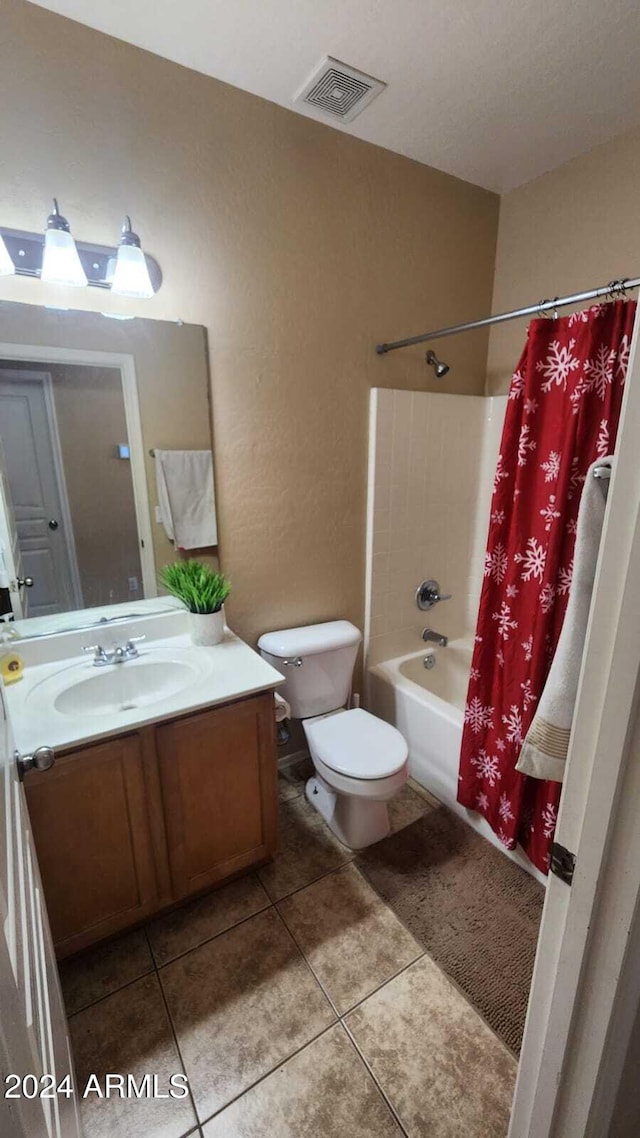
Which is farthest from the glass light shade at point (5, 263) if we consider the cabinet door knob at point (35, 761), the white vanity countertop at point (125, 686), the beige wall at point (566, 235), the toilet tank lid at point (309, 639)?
the beige wall at point (566, 235)

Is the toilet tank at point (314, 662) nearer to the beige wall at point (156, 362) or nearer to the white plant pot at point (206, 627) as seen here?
the white plant pot at point (206, 627)

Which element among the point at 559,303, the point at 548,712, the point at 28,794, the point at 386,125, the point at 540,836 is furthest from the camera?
the point at 386,125

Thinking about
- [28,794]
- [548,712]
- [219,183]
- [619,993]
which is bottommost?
[28,794]

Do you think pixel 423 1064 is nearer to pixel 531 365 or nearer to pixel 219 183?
pixel 531 365

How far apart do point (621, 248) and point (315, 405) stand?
4.25 ft

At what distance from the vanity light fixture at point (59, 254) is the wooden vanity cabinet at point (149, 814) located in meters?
1.27

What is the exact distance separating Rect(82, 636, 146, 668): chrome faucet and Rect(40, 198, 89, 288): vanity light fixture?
110 cm

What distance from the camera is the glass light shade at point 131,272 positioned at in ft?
4.58

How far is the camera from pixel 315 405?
1936 millimetres

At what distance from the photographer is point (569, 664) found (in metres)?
1.01

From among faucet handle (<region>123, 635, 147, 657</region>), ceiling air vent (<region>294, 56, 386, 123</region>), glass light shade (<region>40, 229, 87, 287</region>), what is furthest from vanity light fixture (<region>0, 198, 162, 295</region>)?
faucet handle (<region>123, 635, 147, 657</region>)

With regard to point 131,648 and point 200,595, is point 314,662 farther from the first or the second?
point 131,648

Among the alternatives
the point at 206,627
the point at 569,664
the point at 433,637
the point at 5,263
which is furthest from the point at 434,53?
the point at 433,637

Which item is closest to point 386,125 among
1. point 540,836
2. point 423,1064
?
point 540,836
